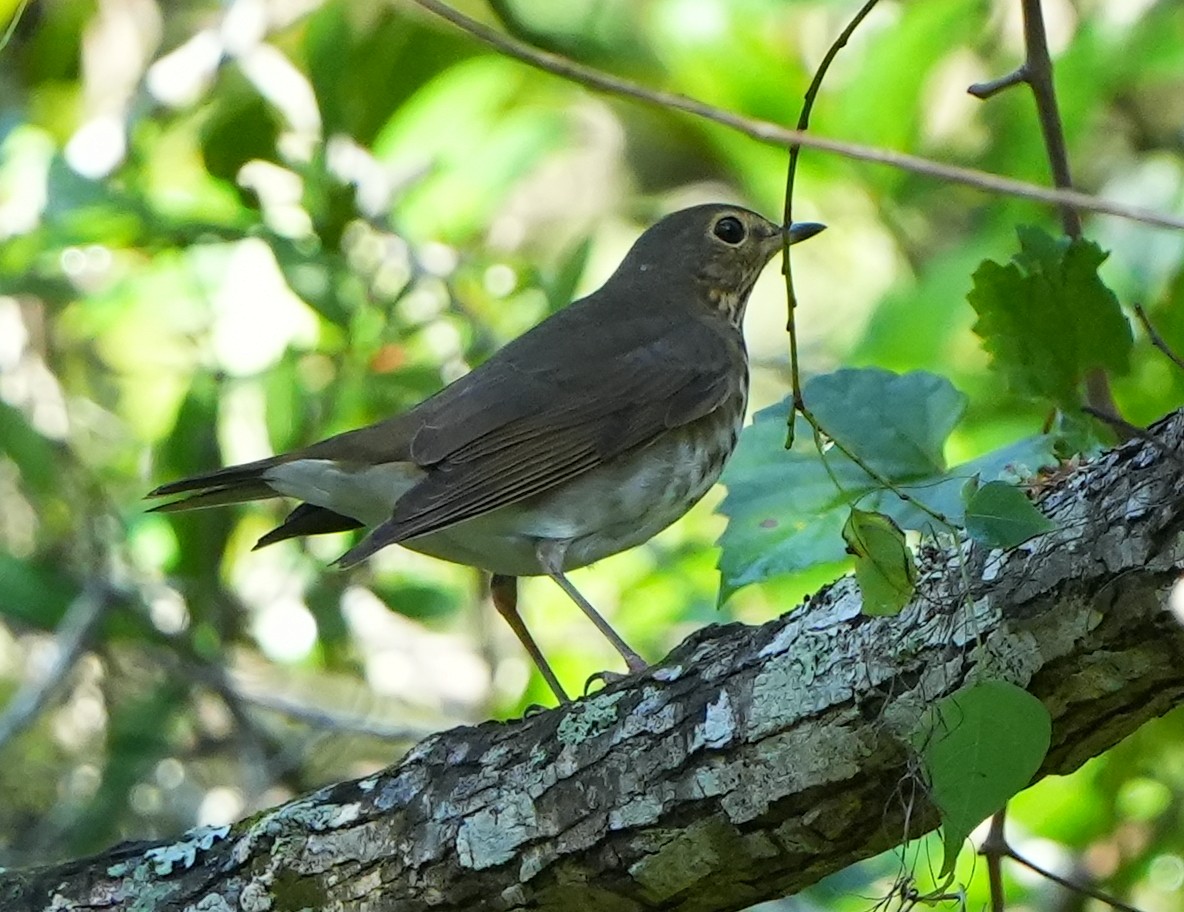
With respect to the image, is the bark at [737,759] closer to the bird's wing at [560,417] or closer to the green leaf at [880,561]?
the green leaf at [880,561]

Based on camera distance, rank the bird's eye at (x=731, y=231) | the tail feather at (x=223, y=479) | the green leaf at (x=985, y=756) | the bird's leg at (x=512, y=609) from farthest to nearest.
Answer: the bird's eye at (x=731, y=231) → the bird's leg at (x=512, y=609) → the tail feather at (x=223, y=479) → the green leaf at (x=985, y=756)

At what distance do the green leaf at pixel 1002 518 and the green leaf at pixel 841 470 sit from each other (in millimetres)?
589

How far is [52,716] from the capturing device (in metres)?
5.31

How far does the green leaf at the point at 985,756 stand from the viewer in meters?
1.73

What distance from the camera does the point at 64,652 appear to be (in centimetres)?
448

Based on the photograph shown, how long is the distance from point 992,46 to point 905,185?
1747 mm

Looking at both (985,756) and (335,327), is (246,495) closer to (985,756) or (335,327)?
(335,327)

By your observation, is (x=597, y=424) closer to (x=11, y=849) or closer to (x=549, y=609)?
(x=549, y=609)

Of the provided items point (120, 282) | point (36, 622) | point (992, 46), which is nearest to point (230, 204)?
point (120, 282)

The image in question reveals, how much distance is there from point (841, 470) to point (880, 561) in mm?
711

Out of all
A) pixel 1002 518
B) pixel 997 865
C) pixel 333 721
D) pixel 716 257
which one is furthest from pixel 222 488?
pixel 1002 518

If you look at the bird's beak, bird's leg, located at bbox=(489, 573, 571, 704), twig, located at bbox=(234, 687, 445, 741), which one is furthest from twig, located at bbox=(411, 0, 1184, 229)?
twig, located at bbox=(234, 687, 445, 741)

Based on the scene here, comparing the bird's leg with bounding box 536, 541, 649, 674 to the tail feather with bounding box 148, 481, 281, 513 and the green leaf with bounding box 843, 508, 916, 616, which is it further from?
the green leaf with bounding box 843, 508, 916, 616

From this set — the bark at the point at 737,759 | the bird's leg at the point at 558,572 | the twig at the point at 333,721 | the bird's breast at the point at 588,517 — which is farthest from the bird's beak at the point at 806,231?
the bark at the point at 737,759
